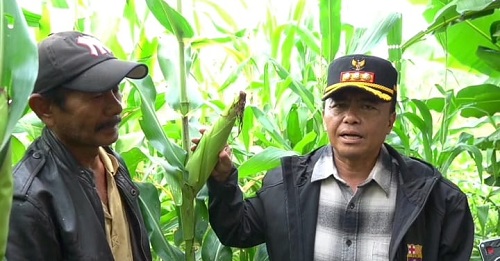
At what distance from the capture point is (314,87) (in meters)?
1.94

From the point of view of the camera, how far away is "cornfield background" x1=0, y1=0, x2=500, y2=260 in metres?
1.45

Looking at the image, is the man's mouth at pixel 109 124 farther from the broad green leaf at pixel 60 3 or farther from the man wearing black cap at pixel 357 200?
the broad green leaf at pixel 60 3

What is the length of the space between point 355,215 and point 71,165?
651mm

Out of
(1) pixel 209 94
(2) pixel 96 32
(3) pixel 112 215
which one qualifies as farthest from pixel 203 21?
(3) pixel 112 215

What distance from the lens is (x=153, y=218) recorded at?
4.72 feet

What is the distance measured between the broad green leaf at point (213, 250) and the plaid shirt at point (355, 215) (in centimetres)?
27

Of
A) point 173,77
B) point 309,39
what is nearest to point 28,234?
point 173,77

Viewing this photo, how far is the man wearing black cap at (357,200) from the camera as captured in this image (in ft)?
4.59

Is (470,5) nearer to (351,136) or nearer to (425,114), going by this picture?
(425,114)

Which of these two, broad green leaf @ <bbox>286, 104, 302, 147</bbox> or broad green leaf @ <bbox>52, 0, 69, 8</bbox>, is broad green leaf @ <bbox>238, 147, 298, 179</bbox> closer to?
broad green leaf @ <bbox>286, 104, 302, 147</bbox>

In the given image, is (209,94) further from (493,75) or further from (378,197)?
(493,75)

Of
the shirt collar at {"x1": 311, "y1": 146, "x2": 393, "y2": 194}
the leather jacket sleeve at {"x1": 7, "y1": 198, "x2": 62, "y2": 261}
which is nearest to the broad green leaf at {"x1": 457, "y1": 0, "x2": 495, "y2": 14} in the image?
the shirt collar at {"x1": 311, "y1": 146, "x2": 393, "y2": 194}

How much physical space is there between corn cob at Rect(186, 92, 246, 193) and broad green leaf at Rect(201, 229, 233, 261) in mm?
220

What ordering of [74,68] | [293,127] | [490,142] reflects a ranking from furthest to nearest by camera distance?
[490,142], [293,127], [74,68]
